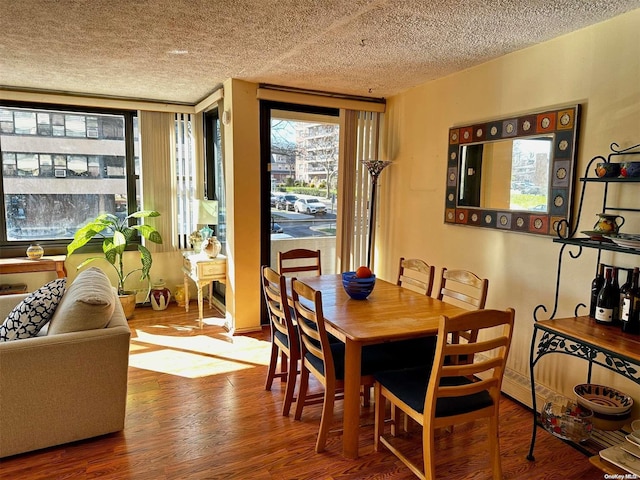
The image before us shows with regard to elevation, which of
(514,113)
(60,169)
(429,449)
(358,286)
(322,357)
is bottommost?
(429,449)

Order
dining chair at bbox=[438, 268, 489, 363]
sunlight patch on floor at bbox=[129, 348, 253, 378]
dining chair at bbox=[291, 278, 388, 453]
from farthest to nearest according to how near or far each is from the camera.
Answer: sunlight patch on floor at bbox=[129, 348, 253, 378] → dining chair at bbox=[438, 268, 489, 363] → dining chair at bbox=[291, 278, 388, 453]

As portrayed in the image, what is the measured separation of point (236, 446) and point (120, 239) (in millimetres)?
2859

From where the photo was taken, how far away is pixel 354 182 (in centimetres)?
445

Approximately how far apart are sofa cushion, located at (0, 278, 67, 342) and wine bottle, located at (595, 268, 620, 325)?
9.84 feet

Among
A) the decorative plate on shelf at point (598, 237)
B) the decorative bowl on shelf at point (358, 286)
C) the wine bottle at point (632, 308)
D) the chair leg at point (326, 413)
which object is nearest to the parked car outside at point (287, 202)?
the decorative bowl on shelf at point (358, 286)

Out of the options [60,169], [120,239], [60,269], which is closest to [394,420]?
[120,239]

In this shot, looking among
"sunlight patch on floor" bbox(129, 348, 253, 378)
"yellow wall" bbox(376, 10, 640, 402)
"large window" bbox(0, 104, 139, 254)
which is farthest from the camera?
"large window" bbox(0, 104, 139, 254)

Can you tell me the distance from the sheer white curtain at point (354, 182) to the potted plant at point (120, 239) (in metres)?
2.04

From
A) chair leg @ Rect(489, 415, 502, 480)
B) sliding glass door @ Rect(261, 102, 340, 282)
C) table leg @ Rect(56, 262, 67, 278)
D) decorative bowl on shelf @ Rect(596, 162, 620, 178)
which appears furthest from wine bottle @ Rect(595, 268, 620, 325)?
table leg @ Rect(56, 262, 67, 278)

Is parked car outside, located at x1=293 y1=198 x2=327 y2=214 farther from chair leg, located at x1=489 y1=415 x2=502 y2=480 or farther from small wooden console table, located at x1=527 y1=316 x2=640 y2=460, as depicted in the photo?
chair leg, located at x1=489 y1=415 x2=502 y2=480

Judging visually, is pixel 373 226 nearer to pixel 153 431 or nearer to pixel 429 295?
pixel 429 295

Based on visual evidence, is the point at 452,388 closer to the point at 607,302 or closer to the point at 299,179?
the point at 607,302

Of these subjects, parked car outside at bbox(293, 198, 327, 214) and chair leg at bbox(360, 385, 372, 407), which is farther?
parked car outside at bbox(293, 198, 327, 214)

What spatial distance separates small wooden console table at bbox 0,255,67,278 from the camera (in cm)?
408
